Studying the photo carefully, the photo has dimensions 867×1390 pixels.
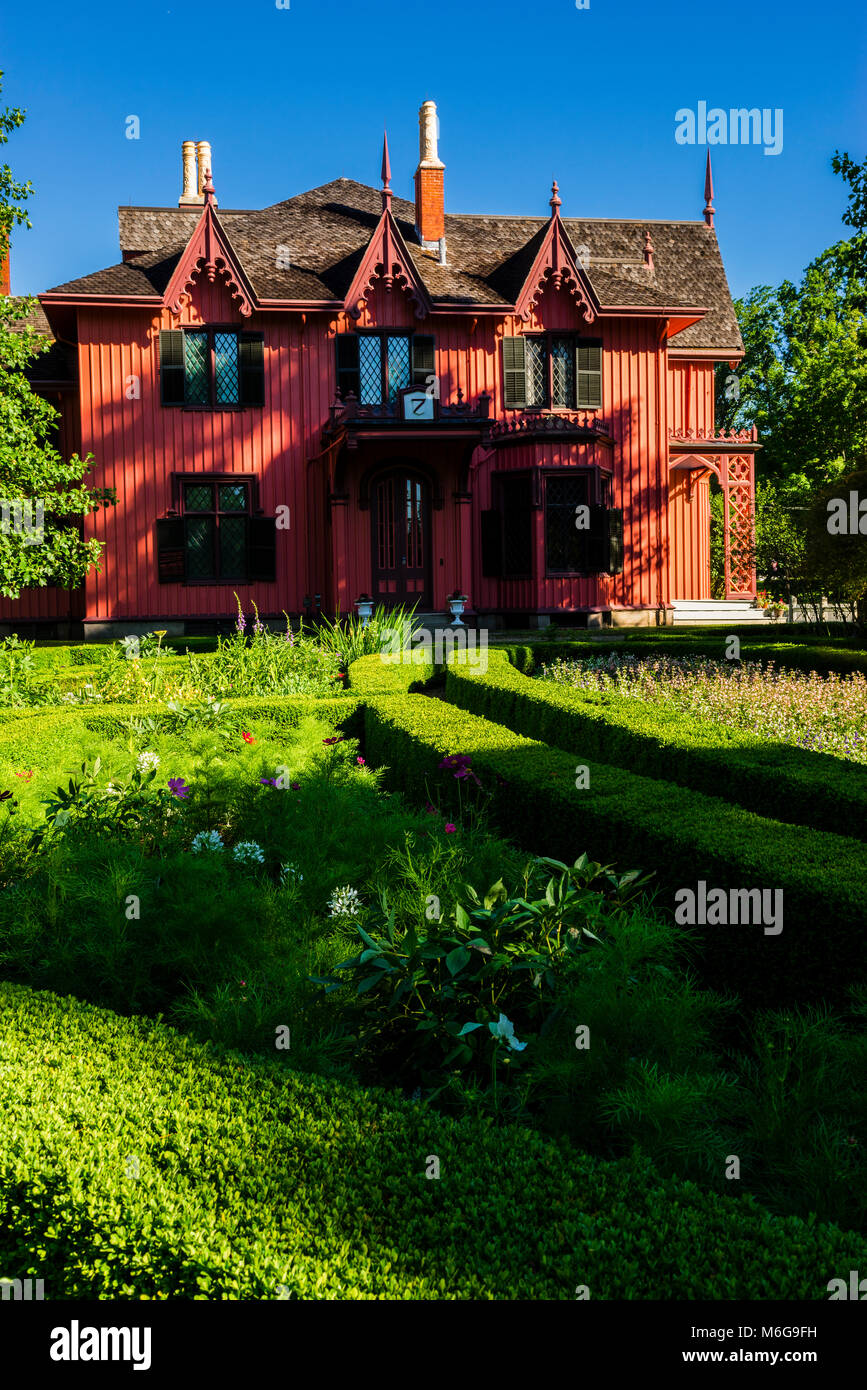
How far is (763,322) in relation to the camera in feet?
140

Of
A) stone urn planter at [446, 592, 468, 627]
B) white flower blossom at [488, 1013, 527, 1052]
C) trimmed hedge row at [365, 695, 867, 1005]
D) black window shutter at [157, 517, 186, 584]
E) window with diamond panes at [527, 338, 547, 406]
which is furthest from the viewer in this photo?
window with diamond panes at [527, 338, 547, 406]

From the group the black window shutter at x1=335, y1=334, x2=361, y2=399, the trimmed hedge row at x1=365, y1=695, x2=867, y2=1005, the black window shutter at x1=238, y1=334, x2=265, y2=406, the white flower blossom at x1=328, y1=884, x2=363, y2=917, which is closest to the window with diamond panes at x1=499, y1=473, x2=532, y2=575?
the black window shutter at x1=335, y1=334, x2=361, y2=399

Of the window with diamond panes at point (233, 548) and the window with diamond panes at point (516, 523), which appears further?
the window with diamond panes at point (516, 523)

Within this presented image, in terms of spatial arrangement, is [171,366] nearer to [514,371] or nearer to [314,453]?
[314,453]

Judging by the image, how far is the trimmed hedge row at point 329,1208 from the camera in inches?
84.7

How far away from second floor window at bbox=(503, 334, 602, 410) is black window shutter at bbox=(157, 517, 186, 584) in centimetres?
738

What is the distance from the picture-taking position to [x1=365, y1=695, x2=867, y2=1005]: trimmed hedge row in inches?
158

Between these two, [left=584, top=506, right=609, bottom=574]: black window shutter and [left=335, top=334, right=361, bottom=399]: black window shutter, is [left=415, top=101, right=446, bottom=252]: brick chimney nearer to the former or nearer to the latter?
[left=335, top=334, right=361, bottom=399]: black window shutter

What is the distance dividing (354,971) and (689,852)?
5.69 ft

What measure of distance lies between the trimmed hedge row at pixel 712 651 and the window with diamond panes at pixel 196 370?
30.1 ft

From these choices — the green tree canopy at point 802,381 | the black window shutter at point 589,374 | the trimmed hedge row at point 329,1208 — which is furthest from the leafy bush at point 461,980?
the green tree canopy at point 802,381

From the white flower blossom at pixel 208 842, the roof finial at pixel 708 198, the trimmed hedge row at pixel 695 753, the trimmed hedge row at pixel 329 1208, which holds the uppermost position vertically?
the roof finial at pixel 708 198

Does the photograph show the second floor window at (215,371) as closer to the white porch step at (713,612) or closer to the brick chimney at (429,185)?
the brick chimney at (429,185)

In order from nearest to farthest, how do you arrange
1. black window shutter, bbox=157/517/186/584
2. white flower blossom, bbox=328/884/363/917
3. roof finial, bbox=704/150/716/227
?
white flower blossom, bbox=328/884/363/917 → black window shutter, bbox=157/517/186/584 → roof finial, bbox=704/150/716/227
